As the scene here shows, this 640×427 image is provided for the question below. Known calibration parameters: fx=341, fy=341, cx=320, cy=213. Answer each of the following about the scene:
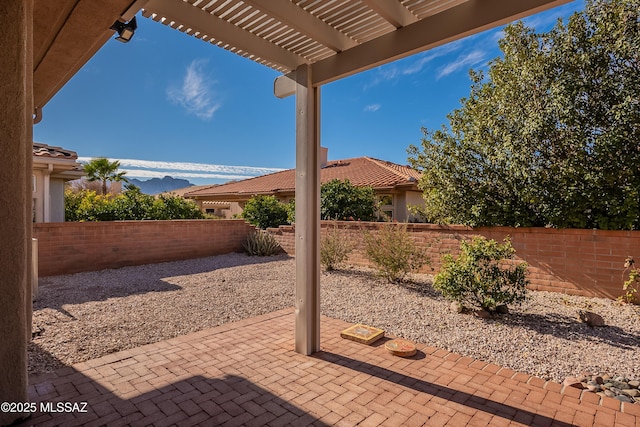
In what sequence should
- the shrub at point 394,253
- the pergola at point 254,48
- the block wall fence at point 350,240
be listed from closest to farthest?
the pergola at point 254,48
the block wall fence at point 350,240
the shrub at point 394,253

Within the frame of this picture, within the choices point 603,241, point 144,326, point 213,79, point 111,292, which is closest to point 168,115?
point 213,79

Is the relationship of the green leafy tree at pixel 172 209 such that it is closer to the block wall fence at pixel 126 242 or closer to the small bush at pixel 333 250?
the block wall fence at pixel 126 242

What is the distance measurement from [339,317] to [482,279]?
7.75 ft

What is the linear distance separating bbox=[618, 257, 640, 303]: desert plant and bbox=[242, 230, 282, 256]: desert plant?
9.21 m

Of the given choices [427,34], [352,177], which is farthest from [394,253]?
[352,177]

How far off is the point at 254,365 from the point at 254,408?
84 centimetres

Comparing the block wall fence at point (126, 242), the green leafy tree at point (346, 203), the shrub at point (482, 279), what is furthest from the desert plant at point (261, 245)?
the shrub at point (482, 279)

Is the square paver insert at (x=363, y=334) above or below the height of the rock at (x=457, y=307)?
below

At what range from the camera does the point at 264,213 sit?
13.5 m

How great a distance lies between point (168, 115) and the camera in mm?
34562

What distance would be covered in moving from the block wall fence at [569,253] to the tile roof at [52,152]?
10991 mm

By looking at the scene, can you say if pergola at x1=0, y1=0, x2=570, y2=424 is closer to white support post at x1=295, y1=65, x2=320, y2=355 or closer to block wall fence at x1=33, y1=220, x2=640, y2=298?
white support post at x1=295, y1=65, x2=320, y2=355

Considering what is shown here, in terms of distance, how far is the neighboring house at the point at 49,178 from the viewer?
9773 mm

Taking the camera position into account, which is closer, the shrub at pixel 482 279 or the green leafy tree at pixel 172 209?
the shrub at pixel 482 279
